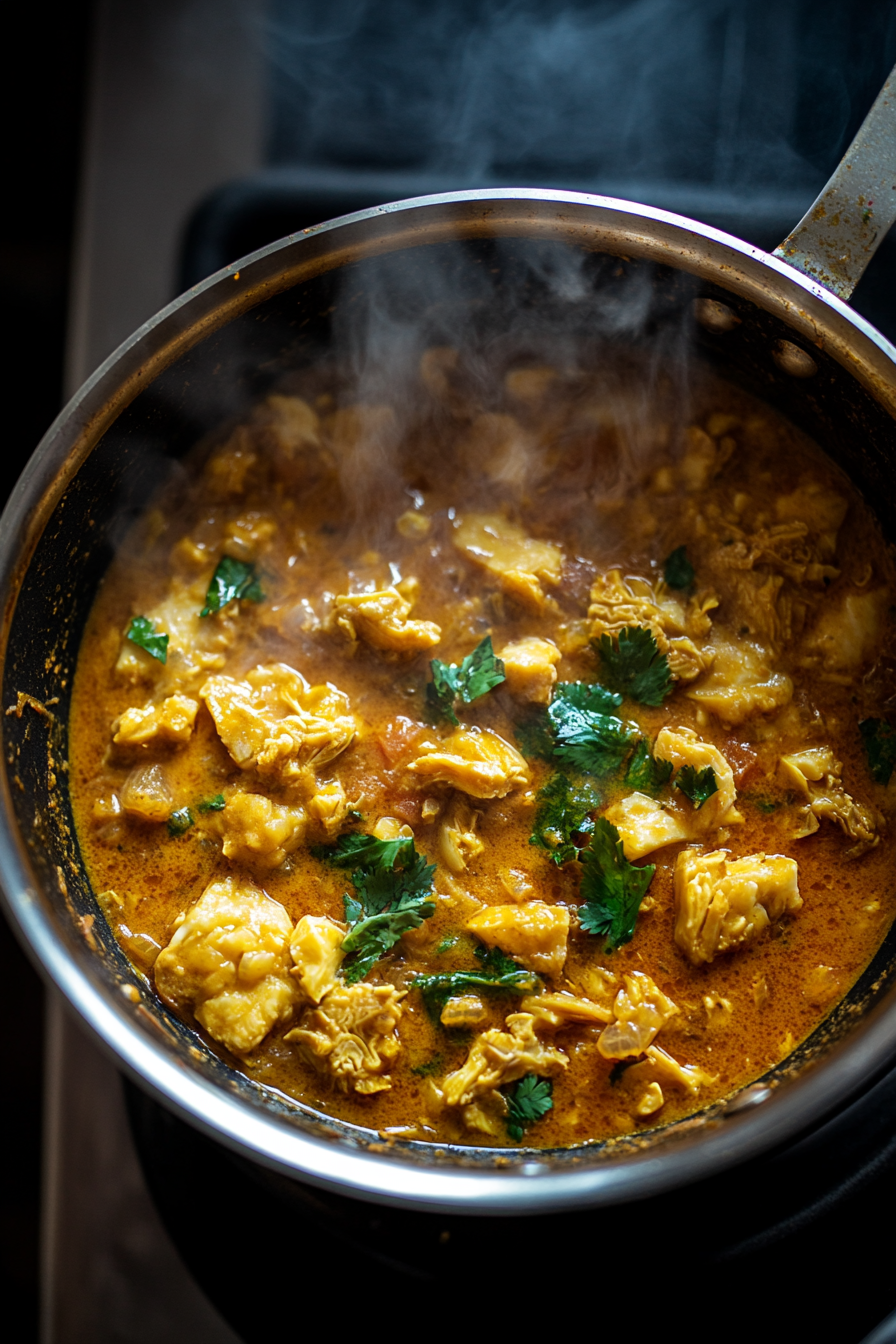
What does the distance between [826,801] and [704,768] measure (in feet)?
0.88

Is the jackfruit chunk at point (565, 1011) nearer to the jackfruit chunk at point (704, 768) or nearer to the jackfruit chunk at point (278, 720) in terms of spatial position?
the jackfruit chunk at point (704, 768)

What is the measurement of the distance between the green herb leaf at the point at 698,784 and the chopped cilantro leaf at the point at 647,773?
37mm

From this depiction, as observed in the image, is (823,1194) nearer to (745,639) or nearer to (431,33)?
(745,639)

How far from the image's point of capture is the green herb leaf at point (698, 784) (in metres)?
2.13

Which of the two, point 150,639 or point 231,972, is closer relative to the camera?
point 231,972

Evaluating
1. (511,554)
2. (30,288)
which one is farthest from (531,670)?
(30,288)

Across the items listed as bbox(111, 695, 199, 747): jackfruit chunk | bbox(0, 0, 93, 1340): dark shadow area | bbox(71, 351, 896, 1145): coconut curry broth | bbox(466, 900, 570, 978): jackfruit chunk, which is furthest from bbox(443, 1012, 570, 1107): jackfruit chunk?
bbox(0, 0, 93, 1340): dark shadow area

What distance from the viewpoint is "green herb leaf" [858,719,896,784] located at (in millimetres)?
2193

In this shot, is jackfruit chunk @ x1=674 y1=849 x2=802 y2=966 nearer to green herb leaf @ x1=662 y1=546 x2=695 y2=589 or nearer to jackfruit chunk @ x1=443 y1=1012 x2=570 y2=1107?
jackfruit chunk @ x1=443 y1=1012 x2=570 y2=1107

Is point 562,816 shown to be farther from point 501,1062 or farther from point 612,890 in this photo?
point 501,1062

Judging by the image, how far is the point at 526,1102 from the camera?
2.00 metres

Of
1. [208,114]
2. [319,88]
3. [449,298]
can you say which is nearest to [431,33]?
[319,88]

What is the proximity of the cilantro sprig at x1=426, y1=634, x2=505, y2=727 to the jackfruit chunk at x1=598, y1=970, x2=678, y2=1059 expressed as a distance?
68 centimetres

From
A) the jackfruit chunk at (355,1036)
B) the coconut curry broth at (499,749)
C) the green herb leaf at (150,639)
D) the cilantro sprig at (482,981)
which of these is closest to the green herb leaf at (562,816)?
the coconut curry broth at (499,749)
